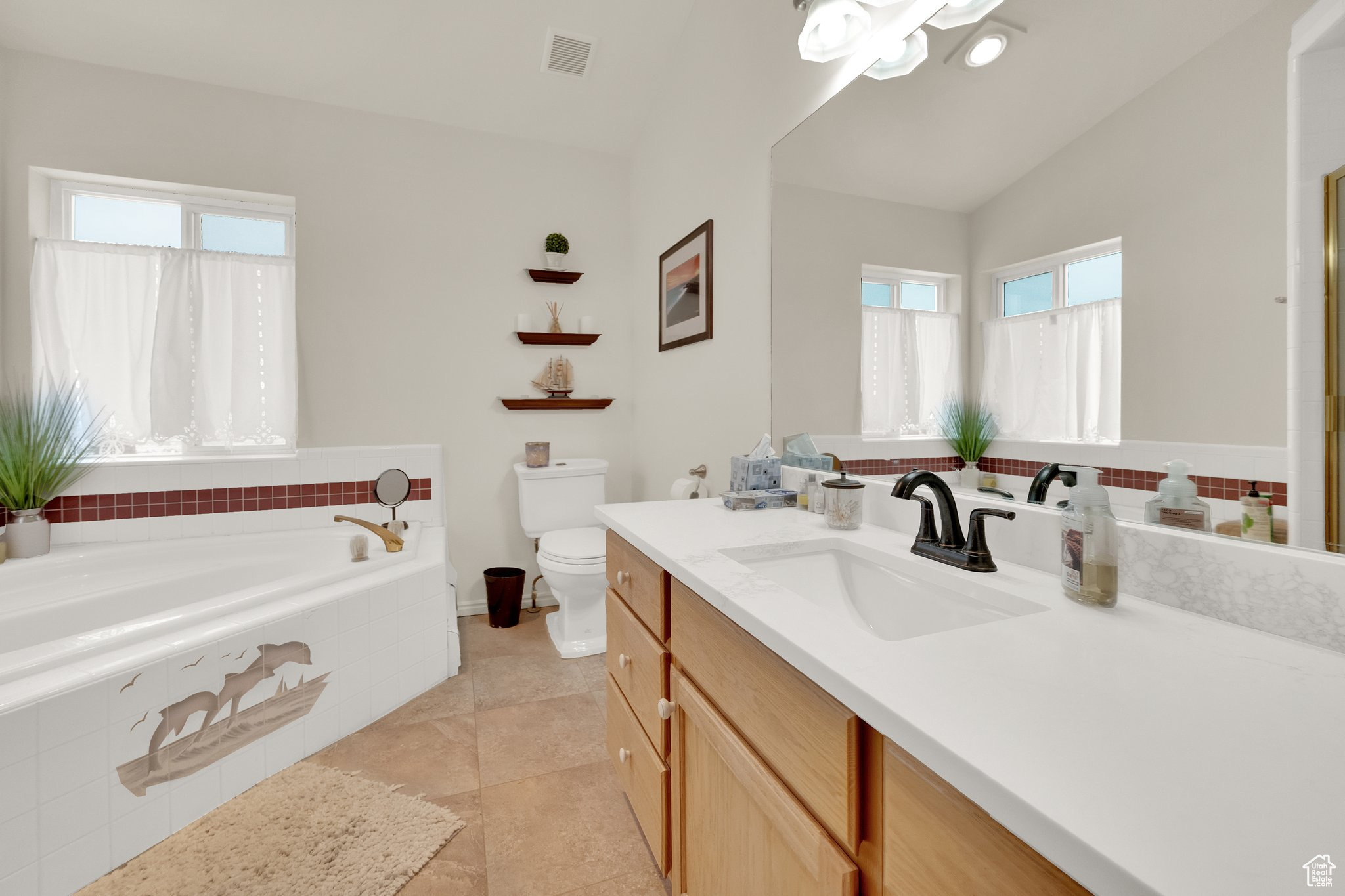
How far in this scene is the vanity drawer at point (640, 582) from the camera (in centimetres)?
113

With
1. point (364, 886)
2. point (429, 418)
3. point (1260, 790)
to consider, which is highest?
point (429, 418)

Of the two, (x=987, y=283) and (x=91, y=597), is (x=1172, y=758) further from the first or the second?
(x=91, y=597)

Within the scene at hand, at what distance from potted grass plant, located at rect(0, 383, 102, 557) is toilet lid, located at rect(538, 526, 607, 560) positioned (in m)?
1.93

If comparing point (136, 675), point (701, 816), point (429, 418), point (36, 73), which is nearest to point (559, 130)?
point (429, 418)

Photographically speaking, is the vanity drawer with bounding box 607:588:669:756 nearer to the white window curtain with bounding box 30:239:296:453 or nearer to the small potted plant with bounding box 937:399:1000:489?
the small potted plant with bounding box 937:399:1000:489

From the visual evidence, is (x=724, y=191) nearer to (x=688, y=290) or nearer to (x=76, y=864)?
(x=688, y=290)

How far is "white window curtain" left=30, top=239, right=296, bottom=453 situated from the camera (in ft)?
7.78

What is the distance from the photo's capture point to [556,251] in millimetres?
3057

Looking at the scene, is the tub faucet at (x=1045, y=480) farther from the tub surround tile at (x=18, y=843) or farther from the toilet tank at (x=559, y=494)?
the toilet tank at (x=559, y=494)

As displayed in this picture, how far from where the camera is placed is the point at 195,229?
2619 millimetres

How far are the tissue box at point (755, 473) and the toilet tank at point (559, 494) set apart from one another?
1470 mm

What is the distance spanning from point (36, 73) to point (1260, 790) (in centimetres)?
403

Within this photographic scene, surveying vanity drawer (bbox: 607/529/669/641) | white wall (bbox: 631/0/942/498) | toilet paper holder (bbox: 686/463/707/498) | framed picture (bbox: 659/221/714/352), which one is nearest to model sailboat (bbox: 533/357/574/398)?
white wall (bbox: 631/0/942/498)

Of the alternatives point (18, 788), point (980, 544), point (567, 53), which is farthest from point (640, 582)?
point (567, 53)
